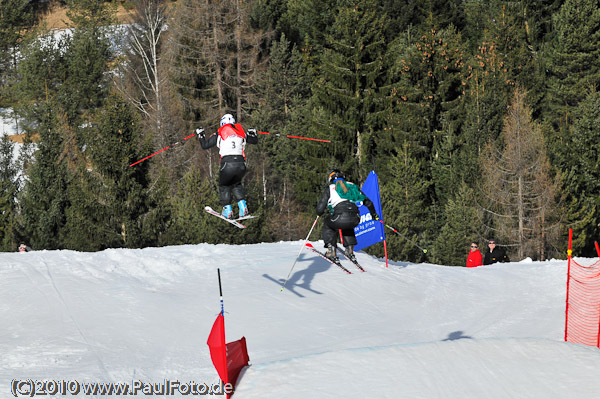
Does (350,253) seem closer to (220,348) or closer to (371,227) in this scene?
(371,227)

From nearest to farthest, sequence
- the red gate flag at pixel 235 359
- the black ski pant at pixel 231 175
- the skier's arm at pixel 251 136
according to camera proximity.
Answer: the red gate flag at pixel 235 359 < the black ski pant at pixel 231 175 < the skier's arm at pixel 251 136

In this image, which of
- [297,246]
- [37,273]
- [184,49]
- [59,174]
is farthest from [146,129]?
[37,273]

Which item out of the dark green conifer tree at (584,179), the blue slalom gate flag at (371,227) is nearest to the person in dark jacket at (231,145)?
the blue slalom gate flag at (371,227)

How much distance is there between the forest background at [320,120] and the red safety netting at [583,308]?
1708 centimetres

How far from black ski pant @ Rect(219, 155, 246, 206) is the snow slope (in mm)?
1127

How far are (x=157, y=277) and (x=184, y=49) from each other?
41811 millimetres

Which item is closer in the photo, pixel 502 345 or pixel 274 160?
pixel 502 345

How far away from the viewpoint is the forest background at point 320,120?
32312 mm

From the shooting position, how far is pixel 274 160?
2032 inches

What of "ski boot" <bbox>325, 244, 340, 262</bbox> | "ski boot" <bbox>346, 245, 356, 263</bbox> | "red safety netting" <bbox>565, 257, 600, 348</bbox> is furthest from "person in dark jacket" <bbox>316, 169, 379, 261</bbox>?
"red safety netting" <bbox>565, 257, 600, 348</bbox>

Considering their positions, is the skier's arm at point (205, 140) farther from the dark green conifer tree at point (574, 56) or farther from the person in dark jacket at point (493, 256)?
the dark green conifer tree at point (574, 56)

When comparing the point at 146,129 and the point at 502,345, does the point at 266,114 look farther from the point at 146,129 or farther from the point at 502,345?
the point at 502,345

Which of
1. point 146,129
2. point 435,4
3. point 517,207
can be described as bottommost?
point 517,207

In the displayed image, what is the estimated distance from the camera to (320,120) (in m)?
48.3
